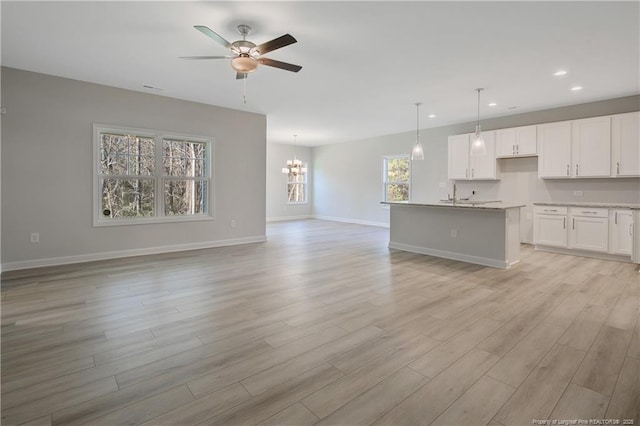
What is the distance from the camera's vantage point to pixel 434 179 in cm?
802

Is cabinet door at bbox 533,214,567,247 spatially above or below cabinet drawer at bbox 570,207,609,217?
below

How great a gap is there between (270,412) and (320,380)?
38 centimetres

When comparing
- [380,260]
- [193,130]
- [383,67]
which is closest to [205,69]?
[193,130]

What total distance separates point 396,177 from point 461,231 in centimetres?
421

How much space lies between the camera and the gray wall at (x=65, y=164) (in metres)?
4.27

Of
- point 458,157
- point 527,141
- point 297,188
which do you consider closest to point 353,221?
point 297,188

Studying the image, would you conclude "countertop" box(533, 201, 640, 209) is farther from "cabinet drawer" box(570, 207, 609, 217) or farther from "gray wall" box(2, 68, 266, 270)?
"gray wall" box(2, 68, 266, 270)

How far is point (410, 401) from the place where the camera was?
66.7 inches

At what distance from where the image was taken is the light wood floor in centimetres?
165

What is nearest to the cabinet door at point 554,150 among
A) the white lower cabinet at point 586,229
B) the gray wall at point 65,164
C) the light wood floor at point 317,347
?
the white lower cabinet at point 586,229

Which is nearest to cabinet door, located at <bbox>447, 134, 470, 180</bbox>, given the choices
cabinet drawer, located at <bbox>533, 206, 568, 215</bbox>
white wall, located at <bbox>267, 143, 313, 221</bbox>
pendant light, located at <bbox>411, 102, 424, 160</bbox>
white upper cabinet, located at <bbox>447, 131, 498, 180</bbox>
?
white upper cabinet, located at <bbox>447, 131, 498, 180</bbox>

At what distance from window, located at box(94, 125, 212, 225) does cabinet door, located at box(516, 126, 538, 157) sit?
6115 mm

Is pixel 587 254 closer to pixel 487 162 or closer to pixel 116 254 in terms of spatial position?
pixel 487 162

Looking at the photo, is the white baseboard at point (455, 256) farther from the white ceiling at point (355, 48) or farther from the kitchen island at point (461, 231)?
the white ceiling at point (355, 48)
